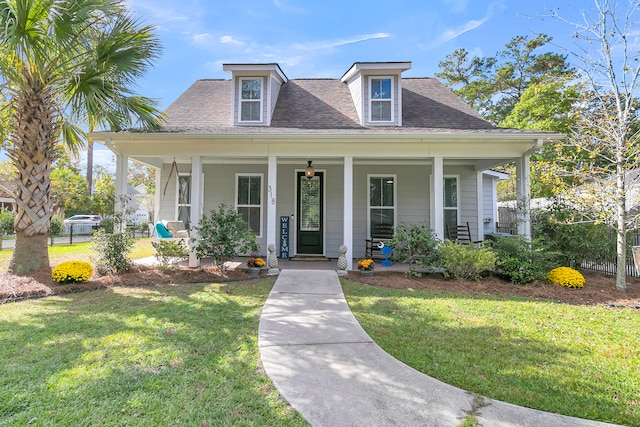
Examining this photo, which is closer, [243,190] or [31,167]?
[31,167]

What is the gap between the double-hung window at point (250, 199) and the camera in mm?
9055

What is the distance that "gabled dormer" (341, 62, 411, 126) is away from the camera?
26.5 ft

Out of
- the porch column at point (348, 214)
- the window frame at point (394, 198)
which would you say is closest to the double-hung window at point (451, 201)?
the window frame at point (394, 198)

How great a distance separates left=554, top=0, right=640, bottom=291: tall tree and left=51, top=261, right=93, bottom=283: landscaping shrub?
9.49 m

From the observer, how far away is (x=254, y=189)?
9188mm

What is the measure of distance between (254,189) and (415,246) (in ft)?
16.8

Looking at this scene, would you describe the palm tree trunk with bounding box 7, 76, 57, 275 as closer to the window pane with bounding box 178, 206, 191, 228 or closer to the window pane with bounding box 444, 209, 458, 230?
the window pane with bounding box 178, 206, 191, 228

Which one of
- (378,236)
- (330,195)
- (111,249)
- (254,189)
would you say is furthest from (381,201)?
(111,249)

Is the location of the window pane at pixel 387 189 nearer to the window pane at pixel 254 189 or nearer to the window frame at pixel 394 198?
the window frame at pixel 394 198

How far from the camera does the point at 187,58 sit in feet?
37.9

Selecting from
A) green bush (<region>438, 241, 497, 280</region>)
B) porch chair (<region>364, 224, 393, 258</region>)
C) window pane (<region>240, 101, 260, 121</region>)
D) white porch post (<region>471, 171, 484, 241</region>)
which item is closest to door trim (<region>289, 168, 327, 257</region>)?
porch chair (<region>364, 224, 393, 258</region>)

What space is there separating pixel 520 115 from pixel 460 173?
1025cm

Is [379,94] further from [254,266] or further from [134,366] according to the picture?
[134,366]

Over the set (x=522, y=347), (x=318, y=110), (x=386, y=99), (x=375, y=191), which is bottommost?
(x=522, y=347)
